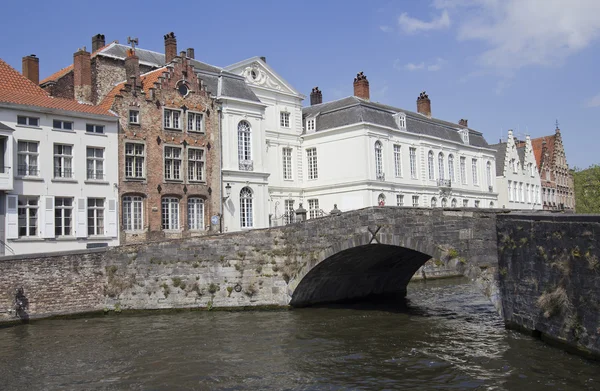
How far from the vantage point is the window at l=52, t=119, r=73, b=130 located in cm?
2496

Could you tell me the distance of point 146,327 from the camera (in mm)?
18312

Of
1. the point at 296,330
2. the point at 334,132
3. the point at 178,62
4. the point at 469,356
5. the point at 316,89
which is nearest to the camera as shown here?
the point at 469,356

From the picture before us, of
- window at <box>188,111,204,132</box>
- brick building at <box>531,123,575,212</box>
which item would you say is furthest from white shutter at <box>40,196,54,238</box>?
brick building at <box>531,123,575,212</box>

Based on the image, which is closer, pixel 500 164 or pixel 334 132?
Answer: pixel 334 132

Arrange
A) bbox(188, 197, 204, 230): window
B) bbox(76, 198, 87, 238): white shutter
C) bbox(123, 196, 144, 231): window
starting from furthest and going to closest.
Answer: bbox(188, 197, 204, 230): window < bbox(123, 196, 144, 231): window < bbox(76, 198, 87, 238): white shutter

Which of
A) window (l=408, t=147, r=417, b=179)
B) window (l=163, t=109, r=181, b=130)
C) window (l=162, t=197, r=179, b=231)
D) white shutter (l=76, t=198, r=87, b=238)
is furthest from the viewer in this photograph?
window (l=408, t=147, r=417, b=179)

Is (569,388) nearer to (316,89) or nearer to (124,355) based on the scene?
(124,355)

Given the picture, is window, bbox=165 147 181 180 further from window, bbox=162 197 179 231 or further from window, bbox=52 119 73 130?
window, bbox=52 119 73 130

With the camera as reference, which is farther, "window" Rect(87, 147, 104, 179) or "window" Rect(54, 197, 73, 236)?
"window" Rect(87, 147, 104, 179)

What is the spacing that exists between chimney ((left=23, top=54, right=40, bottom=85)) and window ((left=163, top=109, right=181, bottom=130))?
22.4 ft

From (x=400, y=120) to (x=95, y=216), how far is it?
22128 millimetres

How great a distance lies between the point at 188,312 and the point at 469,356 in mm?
10605

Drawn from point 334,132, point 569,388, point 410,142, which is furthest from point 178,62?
point 569,388

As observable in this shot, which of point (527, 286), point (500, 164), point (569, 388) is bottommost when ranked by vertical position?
point (569, 388)
